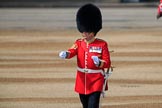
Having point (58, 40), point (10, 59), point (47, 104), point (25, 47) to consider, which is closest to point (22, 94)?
point (47, 104)

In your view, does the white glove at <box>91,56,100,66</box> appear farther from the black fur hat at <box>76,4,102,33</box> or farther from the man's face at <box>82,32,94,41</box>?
the black fur hat at <box>76,4,102,33</box>

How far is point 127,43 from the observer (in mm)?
19906

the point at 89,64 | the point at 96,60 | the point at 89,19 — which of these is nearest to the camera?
the point at 96,60

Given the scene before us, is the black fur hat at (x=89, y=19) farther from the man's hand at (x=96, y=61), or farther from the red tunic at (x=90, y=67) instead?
the man's hand at (x=96, y=61)

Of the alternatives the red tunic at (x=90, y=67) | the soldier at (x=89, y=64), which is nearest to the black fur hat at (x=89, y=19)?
the soldier at (x=89, y=64)

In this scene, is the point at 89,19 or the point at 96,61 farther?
the point at 89,19

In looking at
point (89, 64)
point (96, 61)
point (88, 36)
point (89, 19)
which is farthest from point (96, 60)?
point (89, 19)

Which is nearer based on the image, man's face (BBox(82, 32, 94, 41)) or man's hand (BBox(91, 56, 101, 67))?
man's hand (BBox(91, 56, 101, 67))

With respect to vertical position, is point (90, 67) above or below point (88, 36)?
below

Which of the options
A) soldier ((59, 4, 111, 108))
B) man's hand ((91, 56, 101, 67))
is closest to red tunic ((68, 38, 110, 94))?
soldier ((59, 4, 111, 108))

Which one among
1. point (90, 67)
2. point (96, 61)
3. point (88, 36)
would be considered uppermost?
point (88, 36)

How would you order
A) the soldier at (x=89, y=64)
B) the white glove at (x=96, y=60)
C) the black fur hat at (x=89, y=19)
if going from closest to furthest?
the white glove at (x=96, y=60) → the soldier at (x=89, y=64) → the black fur hat at (x=89, y=19)

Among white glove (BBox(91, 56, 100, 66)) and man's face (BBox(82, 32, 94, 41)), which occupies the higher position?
man's face (BBox(82, 32, 94, 41))

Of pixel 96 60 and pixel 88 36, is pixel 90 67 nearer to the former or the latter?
pixel 96 60
